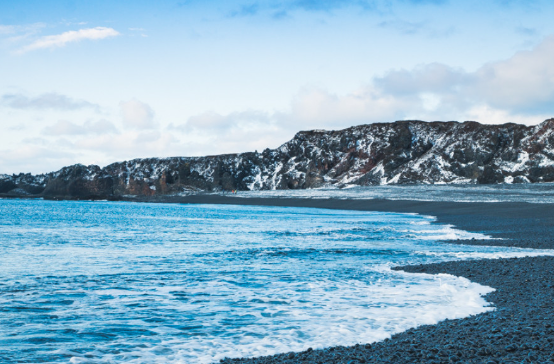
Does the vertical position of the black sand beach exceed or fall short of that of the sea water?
it exceeds it

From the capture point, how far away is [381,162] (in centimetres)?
15712

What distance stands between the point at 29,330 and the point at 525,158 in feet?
452

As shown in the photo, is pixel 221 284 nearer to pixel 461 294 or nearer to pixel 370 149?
pixel 461 294

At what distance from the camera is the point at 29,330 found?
8.52m

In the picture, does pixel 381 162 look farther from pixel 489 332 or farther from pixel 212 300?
pixel 489 332

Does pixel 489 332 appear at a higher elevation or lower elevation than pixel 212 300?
higher

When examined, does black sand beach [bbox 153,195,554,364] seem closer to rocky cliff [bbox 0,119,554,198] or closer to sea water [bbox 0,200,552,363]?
sea water [bbox 0,200,552,363]

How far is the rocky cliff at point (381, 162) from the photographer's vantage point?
12900 centimetres

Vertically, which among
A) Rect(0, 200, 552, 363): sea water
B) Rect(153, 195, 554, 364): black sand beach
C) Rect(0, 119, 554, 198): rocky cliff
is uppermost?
Rect(0, 119, 554, 198): rocky cliff

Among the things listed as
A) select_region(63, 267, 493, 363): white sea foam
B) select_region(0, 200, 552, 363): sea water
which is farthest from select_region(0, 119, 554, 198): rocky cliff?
select_region(63, 267, 493, 363): white sea foam

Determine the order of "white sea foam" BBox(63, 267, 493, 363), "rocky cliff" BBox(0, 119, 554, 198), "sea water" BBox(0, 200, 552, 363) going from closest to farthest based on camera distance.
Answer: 1. "white sea foam" BBox(63, 267, 493, 363)
2. "sea water" BBox(0, 200, 552, 363)
3. "rocky cliff" BBox(0, 119, 554, 198)

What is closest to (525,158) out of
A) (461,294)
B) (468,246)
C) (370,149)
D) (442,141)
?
(442,141)

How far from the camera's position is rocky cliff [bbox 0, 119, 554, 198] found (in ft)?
423

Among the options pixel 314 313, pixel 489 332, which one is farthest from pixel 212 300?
pixel 489 332
